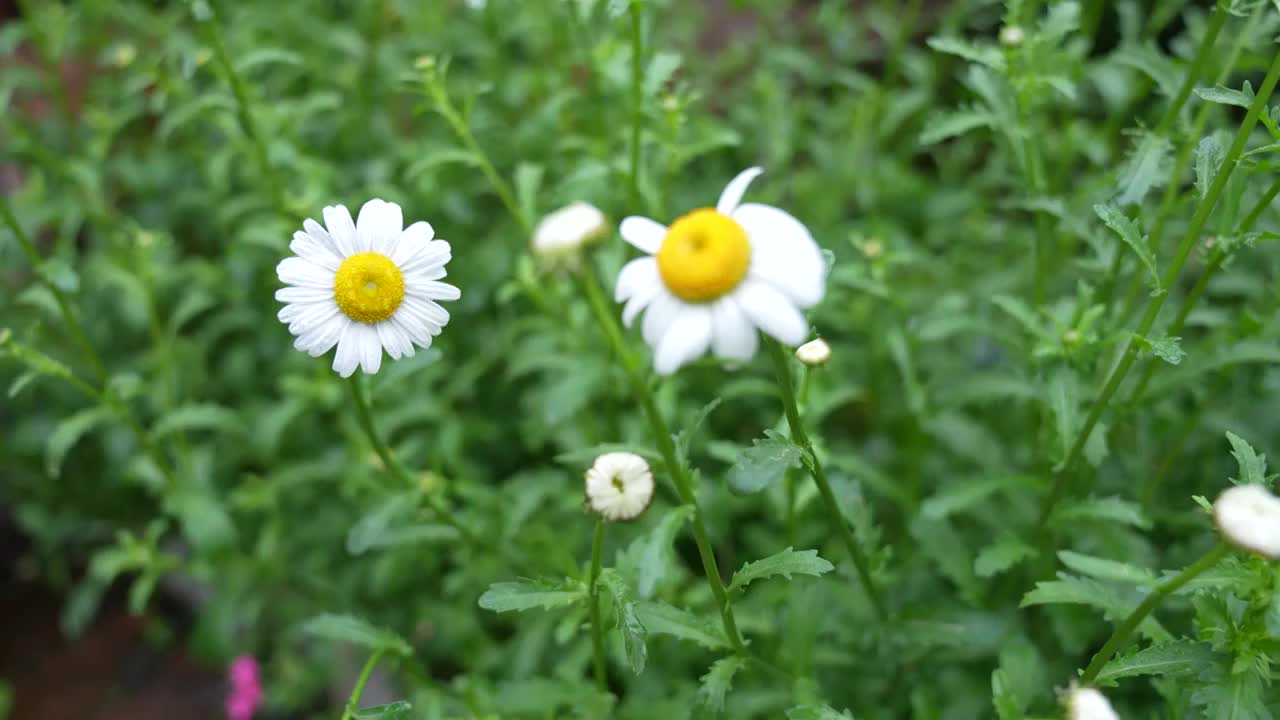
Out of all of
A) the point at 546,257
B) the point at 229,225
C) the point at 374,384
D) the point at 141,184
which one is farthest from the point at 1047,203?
the point at 141,184

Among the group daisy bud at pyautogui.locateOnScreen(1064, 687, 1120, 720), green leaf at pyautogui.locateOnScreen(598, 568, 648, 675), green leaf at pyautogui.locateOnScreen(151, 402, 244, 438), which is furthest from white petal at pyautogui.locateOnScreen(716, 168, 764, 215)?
green leaf at pyautogui.locateOnScreen(151, 402, 244, 438)

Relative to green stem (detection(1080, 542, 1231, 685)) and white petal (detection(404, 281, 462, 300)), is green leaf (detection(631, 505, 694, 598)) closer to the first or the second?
white petal (detection(404, 281, 462, 300))

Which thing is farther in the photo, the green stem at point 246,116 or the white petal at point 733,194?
the green stem at point 246,116

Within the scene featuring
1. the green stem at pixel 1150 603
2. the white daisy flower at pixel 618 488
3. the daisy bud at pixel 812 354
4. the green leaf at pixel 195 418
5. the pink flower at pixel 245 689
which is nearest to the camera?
the green stem at pixel 1150 603

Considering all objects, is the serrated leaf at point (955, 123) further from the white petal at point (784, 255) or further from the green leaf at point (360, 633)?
the green leaf at point (360, 633)

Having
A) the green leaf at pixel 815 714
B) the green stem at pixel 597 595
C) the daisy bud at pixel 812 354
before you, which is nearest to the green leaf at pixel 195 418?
the green stem at pixel 597 595

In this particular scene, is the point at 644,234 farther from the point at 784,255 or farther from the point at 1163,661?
the point at 1163,661

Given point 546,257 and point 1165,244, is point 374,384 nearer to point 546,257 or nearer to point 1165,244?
point 546,257
